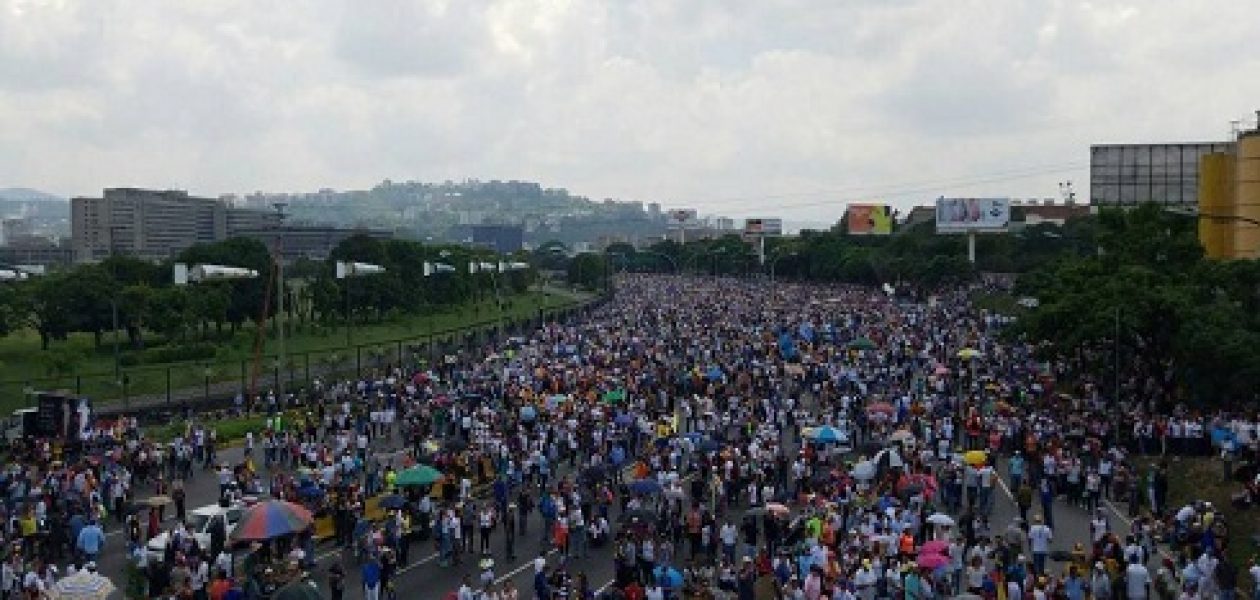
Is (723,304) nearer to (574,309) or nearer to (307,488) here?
(574,309)

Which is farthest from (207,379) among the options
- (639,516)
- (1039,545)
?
(1039,545)

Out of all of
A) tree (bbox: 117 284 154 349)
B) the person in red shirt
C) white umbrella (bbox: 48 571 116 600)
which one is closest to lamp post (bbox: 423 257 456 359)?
tree (bbox: 117 284 154 349)

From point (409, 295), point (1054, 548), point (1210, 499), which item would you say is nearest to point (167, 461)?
point (1054, 548)

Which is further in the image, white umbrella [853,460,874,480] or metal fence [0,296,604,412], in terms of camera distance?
metal fence [0,296,604,412]

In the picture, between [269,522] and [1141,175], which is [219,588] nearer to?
[269,522]

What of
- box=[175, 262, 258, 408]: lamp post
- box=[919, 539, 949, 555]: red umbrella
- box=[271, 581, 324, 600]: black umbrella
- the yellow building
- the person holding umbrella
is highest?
the yellow building

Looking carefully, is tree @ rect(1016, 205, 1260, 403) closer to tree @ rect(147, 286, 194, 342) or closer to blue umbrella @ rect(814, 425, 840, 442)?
blue umbrella @ rect(814, 425, 840, 442)

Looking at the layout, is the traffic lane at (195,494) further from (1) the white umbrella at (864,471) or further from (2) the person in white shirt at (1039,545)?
(2) the person in white shirt at (1039,545)
